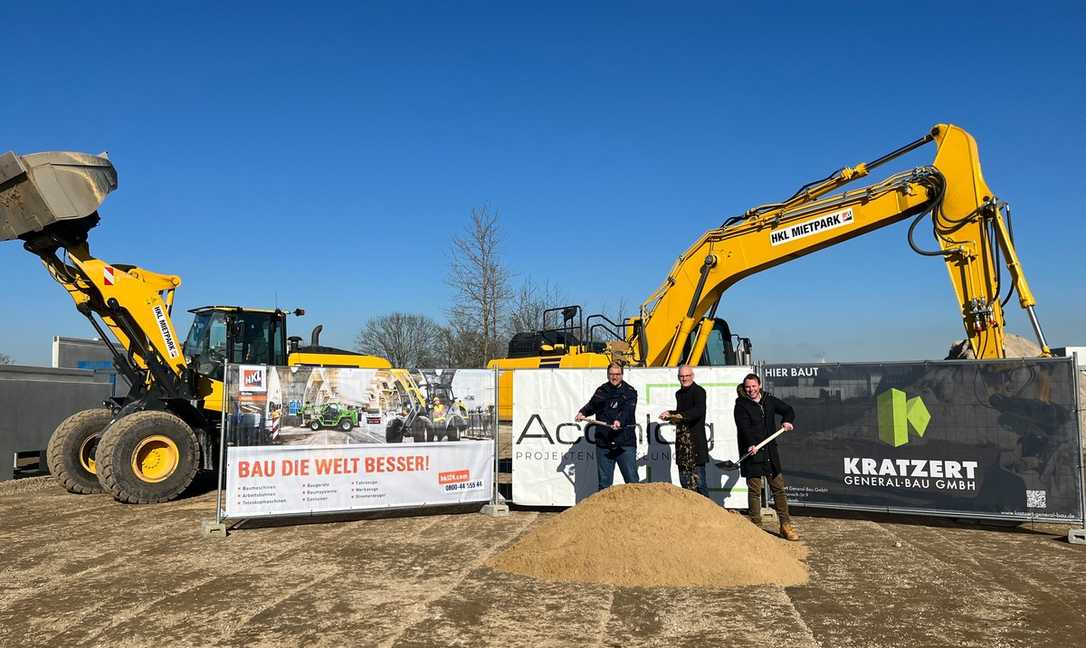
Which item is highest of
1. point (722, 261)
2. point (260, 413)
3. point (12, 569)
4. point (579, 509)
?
point (722, 261)

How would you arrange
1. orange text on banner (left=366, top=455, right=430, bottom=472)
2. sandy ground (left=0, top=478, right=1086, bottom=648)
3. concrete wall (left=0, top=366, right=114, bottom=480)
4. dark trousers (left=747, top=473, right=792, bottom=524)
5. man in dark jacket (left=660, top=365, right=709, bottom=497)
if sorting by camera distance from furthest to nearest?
concrete wall (left=0, top=366, right=114, bottom=480) → orange text on banner (left=366, top=455, right=430, bottom=472) → man in dark jacket (left=660, top=365, right=709, bottom=497) → dark trousers (left=747, top=473, right=792, bottom=524) → sandy ground (left=0, top=478, right=1086, bottom=648)

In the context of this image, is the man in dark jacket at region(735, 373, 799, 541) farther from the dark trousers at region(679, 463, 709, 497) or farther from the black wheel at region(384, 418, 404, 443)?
the black wheel at region(384, 418, 404, 443)

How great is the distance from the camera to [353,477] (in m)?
10.0

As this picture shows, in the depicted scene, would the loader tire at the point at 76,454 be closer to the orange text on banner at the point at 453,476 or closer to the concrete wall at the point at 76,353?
the orange text on banner at the point at 453,476

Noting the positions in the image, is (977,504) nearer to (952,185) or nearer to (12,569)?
(952,185)

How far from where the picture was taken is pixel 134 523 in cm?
1023

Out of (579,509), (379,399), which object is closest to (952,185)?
(579,509)

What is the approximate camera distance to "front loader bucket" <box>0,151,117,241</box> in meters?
11.1

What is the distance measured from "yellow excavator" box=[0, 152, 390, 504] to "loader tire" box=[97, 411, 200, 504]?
0.05 feet

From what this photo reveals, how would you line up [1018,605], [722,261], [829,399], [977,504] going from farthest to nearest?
[722,261] < [829,399] < [977,504] < [1018,605]

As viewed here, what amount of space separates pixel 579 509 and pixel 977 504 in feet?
16.5

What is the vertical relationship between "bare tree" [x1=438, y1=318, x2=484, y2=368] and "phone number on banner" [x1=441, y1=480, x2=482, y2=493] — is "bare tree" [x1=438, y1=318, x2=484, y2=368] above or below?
above

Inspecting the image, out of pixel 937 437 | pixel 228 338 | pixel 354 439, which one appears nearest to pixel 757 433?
pixel 937 437

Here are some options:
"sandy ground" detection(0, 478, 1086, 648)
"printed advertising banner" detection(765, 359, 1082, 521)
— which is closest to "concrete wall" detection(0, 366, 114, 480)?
"sandy ground" detection(0, 478, 1086, 648)
